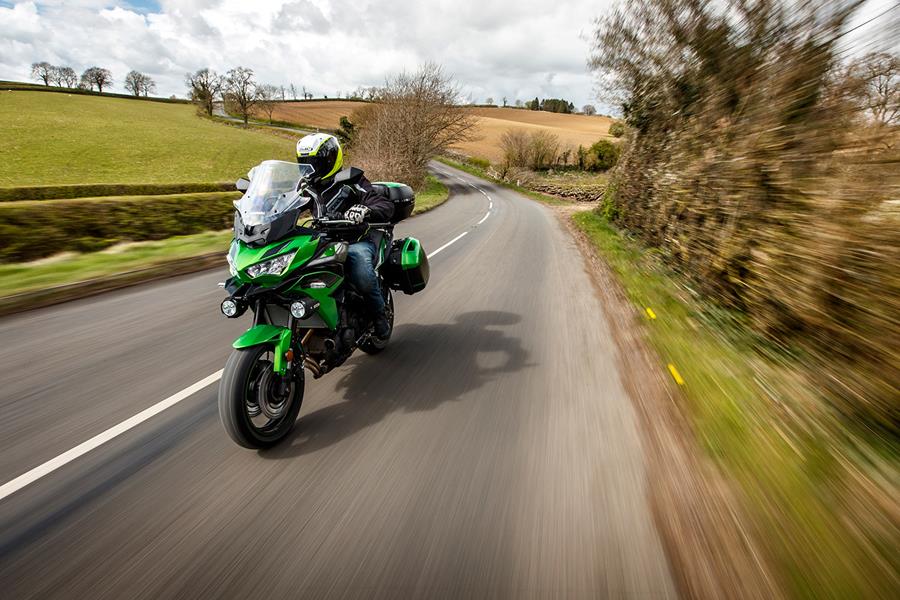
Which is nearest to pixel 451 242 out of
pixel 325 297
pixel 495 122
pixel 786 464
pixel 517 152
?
pixel 325 297

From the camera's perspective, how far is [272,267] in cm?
291

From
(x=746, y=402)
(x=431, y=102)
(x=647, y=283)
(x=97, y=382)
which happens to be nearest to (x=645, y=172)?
(x=647, y=283)

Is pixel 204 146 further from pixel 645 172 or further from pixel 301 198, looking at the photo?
pixel 301 198

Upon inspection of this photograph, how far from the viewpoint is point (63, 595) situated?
1.92 m

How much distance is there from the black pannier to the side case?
0.99 feet

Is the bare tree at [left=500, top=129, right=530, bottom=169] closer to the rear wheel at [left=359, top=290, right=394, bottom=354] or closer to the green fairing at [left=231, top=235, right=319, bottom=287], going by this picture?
the rear wheel at [left=359, top=290, right=394, bottom=354]

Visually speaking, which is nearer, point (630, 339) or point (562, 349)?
point (562, 349)

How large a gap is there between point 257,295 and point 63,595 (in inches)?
68.4

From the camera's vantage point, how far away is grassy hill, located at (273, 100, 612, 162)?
65.5 m

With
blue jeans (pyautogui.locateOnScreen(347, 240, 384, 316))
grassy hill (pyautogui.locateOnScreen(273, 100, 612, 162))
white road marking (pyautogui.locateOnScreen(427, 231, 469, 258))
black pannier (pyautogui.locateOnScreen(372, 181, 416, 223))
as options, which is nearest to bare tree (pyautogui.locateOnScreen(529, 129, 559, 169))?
grassy hill (pyautogui.locateOnScreen(273, 100, 612, 162))

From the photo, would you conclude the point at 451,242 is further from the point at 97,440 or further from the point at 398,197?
the point at 97,440

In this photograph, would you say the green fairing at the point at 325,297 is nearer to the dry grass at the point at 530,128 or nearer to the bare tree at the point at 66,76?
the dry grass at the point at 530,128

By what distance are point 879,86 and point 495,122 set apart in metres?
86.2

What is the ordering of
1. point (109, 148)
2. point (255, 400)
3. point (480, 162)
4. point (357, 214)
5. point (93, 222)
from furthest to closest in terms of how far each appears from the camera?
point (480, 162)
point (109, 148)
point (93, 222)
point (357, 214)
point (255, 400)
